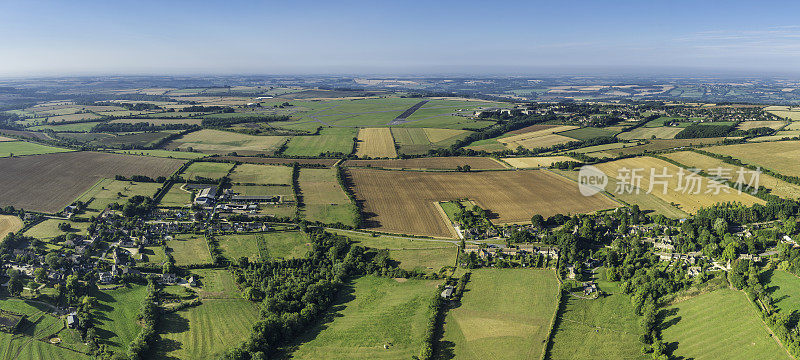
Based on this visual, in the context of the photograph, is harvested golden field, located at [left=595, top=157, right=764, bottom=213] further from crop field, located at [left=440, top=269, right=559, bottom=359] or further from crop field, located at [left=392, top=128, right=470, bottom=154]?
crop field, located at [left=392, top=128, right=470, bottom=154]

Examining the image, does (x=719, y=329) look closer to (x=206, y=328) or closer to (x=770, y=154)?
(x=206, y=328)

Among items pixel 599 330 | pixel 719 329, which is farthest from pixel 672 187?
pixel 599 330

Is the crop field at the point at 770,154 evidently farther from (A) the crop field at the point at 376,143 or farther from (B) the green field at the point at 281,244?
(B) the green field at the point at 281,244

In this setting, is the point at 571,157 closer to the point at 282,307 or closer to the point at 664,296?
the point at 664,296

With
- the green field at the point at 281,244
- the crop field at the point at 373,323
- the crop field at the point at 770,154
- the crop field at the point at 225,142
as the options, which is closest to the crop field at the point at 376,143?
the crop field at the point at 225,142

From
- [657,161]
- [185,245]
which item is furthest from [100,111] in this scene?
[657,161]
